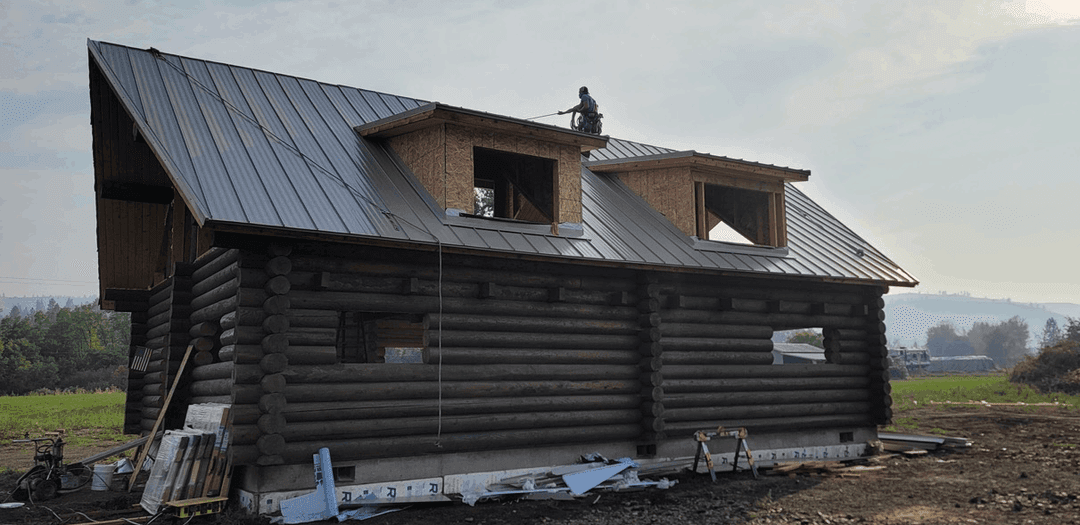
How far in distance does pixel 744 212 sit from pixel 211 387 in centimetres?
1160

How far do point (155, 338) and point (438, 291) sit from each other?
7683mm

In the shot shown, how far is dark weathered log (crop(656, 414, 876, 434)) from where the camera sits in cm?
1423

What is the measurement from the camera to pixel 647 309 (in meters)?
13.8

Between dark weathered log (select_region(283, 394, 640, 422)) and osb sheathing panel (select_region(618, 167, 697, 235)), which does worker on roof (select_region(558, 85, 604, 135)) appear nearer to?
osb sheathing panel (select_region(618, 167, 697, 235))

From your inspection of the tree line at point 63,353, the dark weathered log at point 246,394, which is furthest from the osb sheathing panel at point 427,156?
the tree line at point 63,353

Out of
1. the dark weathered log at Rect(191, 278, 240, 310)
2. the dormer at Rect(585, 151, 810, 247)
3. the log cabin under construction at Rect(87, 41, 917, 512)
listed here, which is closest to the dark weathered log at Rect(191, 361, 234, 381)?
the log cabin under construction at Rect(87, 41, 917, 512)

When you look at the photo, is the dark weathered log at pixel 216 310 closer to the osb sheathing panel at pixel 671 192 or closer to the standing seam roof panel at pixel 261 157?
the standing seam roof panel at pixel 261 157

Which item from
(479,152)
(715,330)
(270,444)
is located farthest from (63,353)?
(715,330)

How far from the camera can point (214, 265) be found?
39.5ft

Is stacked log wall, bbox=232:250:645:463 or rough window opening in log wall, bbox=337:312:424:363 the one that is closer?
stacked log wall, bbox=232:250:645:463

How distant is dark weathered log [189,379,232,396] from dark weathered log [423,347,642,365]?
266 centimetres

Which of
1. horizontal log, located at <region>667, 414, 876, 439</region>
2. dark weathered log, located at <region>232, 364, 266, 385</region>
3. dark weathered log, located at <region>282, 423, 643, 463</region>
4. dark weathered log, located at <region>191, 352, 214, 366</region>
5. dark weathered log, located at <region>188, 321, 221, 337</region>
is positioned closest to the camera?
dark weathered log, located at <region>232, 364, 266, 385</region>

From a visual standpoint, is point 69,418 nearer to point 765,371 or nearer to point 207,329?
point 207,329

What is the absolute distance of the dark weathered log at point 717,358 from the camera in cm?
1430
